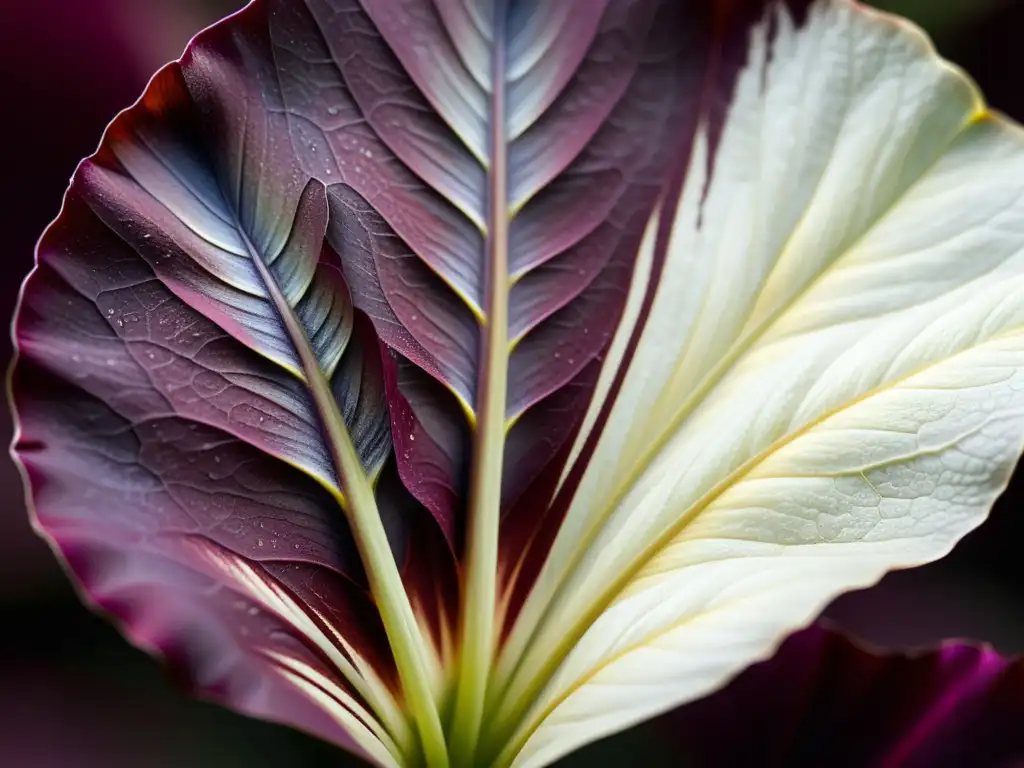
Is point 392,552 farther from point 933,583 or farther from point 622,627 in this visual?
point 933,583

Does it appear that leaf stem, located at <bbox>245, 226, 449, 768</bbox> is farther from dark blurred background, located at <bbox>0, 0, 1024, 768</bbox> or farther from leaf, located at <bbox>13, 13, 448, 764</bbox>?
dark blurred background, located at <bbox>0, 0, 1024, 768</bbox>

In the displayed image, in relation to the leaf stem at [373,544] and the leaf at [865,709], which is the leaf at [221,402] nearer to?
the leaf stem at [373,544]

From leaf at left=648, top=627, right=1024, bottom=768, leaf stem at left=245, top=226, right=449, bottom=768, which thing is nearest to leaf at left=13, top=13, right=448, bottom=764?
leaf stem at left=245, top=226, right=449, bottom=768

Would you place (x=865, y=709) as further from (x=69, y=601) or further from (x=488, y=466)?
(x=69, y=601)

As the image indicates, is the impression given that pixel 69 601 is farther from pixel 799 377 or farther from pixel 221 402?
pixel 799 377

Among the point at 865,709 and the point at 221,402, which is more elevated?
the point at 221,402

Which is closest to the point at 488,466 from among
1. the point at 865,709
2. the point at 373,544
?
the point at 373,544

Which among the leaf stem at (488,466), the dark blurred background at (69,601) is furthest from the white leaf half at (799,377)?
the dark blurred background at (69,601)
